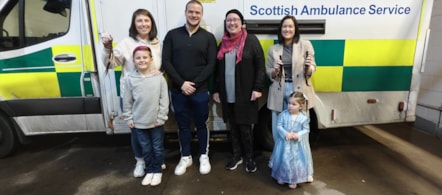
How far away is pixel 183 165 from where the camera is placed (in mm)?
3176

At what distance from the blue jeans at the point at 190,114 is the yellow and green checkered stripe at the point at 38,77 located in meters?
1.00

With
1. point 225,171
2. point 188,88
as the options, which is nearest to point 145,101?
point 188,88

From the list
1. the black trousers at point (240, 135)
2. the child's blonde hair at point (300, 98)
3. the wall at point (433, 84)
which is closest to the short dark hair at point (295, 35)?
the child's blonde hair at point (300, 98)

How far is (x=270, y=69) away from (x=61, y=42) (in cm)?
212

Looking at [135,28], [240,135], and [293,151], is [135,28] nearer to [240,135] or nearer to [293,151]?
[240,135]

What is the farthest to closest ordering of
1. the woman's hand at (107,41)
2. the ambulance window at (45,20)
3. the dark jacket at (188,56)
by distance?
1. the ambulance window at (45,20)
2. the dark jacket at (188,56)
3. the woman's hand at (107,41)

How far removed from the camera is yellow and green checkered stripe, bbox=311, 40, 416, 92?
3.04 metres

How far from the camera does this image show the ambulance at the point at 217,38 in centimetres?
296

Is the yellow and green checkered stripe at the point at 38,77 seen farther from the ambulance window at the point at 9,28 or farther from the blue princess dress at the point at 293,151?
the blue princess dress at the point at 293,151

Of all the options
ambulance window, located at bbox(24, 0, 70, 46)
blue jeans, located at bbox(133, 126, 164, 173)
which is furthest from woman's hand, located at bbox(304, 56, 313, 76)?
ambulance window, located at bbox(24, 0, 70, 46)

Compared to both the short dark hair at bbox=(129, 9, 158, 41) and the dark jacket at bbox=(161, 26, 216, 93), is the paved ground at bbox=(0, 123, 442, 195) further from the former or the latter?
the short dark hair at bbox=(129, 9, 158, 41)

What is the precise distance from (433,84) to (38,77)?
193 inches

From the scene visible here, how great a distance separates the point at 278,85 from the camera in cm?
287

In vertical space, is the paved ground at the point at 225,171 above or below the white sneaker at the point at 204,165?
below
